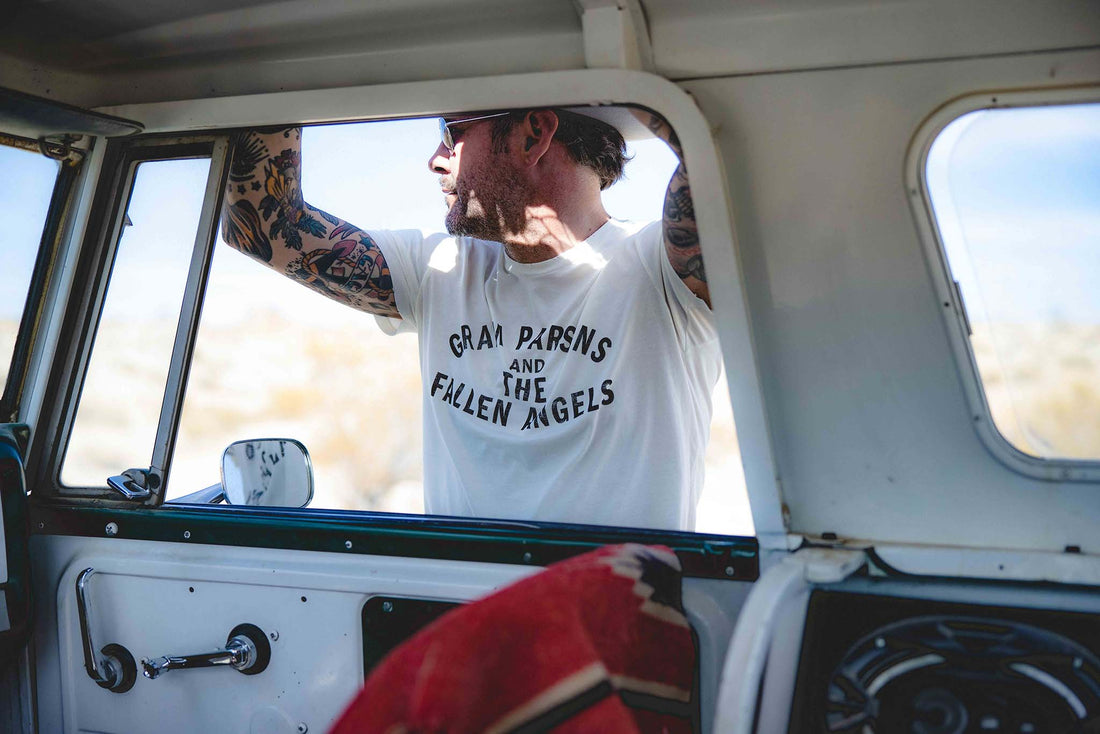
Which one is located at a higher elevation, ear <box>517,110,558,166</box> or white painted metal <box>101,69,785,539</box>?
ear <box>517,110,558,166</box>

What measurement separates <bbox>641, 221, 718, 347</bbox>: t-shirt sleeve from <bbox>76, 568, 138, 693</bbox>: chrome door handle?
1620mm

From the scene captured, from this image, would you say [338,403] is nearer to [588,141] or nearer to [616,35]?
[588,141]

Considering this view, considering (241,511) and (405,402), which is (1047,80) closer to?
(241,511)

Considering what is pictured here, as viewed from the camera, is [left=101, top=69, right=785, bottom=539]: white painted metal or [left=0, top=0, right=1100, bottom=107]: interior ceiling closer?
[left=0, top=0, right=1100, bottom=107]: interior ceiling

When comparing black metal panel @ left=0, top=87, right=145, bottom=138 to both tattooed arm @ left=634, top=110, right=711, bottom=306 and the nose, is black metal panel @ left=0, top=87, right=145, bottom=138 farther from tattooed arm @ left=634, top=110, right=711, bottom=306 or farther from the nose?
tattooed arm @ left=634, top=110, right=711, bottom=306

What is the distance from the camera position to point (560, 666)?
1048mm

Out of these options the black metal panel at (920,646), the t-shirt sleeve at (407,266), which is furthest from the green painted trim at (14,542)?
the black metal panel at (920,646)

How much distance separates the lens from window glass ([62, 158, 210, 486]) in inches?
84.6

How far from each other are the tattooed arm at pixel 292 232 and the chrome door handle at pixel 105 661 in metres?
1.09

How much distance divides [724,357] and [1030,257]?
53cm

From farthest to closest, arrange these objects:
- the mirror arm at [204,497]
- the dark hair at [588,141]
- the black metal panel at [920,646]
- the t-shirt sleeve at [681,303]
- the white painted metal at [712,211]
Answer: the dark hair at [588,141] < the t-shirt sleeve at [681,303] < the mirror arm at [204,497] < the white painted metal at [712,211] < the black metal panel at [920,646]

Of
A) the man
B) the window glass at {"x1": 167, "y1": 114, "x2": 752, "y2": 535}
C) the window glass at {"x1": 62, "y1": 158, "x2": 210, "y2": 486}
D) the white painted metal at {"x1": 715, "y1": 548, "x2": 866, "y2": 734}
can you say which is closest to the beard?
Answer: the man

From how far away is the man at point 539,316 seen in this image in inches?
95.1

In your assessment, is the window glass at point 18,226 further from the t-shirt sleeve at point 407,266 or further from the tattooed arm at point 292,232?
the t-shirt sleeve at point 407,266
